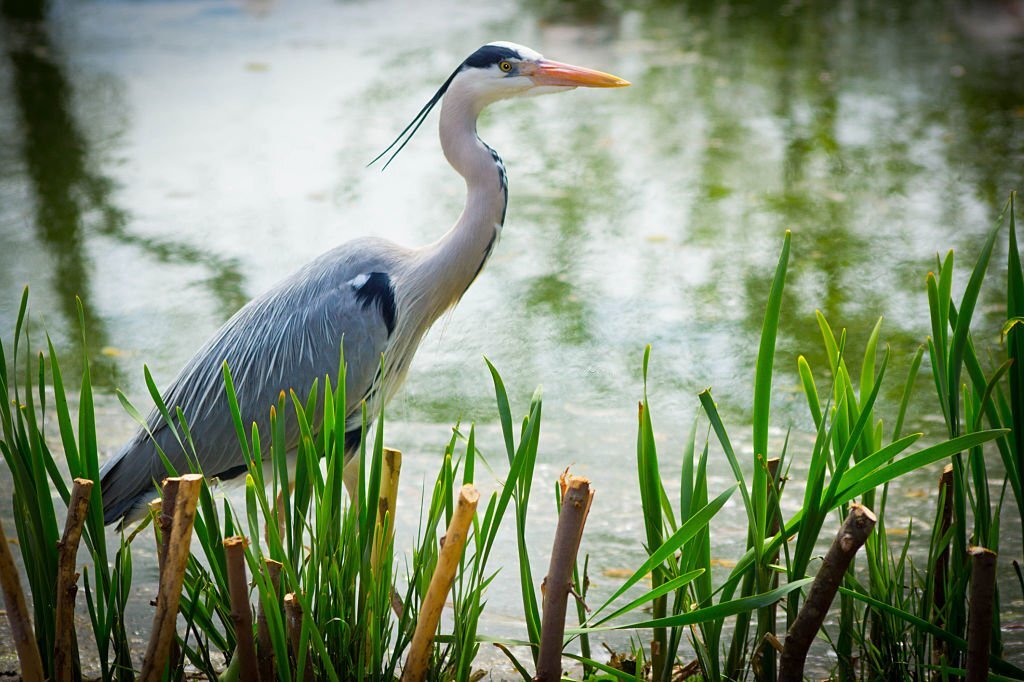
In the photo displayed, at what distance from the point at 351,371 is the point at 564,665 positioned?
0.90 metres

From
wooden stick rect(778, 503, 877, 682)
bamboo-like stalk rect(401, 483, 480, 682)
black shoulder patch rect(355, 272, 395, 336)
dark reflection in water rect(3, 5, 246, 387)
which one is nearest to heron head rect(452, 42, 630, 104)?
black shoulder patch rect(355, 272, 395, 336)

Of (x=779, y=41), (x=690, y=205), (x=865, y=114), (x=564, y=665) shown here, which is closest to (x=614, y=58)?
(x=779, y=41)

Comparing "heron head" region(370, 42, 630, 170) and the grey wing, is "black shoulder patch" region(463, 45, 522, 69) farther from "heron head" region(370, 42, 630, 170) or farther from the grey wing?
the grey wing

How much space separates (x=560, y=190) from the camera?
5820 millimetres

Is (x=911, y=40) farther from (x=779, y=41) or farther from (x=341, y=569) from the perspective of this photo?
(x=341, y=569)

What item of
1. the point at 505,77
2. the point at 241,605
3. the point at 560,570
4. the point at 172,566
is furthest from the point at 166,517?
the point at 505,77

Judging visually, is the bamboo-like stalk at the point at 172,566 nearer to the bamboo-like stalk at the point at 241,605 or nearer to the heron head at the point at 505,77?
the bamboo-like stalk at the point at 241,605

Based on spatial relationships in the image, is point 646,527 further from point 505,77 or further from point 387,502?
point 505,77

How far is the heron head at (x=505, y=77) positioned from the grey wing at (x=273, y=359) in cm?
35

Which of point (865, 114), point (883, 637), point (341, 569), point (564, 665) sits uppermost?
point (865, 114)

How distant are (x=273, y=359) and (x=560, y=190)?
3.11 m

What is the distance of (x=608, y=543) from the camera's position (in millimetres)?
3182

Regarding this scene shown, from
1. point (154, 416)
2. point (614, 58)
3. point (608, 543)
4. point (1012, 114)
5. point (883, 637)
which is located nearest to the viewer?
point (883, 637)

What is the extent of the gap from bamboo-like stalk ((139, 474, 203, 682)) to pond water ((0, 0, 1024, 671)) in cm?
90
